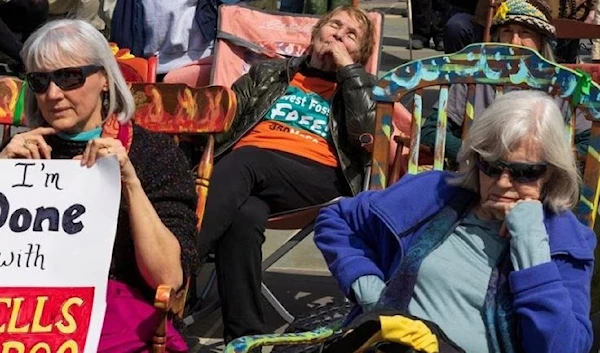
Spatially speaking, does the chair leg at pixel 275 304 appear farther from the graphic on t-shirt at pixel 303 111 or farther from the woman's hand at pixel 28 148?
the woman's hand at pixel 28 148

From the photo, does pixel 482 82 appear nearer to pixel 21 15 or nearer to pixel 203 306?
pixel 203 306

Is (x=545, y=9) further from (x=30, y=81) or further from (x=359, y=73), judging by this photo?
(x=30, y=81)

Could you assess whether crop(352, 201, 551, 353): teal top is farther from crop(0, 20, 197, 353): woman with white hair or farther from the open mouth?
crop(0, 20, 197, 353): woman with white hair

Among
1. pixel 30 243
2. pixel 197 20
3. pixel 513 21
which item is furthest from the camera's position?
pixel 197 20

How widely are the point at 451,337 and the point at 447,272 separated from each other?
166mm

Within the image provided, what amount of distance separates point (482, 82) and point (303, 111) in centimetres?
119

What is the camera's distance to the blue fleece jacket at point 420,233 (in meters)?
2.48

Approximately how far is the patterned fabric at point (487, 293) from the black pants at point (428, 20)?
9.06 m

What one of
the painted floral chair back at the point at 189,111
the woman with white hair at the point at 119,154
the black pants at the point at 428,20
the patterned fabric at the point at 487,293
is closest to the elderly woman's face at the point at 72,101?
the woman with white hair at the point at 119,154

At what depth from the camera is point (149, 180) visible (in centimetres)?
305

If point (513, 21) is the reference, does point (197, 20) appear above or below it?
below

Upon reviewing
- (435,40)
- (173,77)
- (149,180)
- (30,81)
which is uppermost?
(30,81)

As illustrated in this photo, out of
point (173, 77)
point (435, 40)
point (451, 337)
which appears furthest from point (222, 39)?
point (435, 40)

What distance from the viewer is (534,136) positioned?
261 cm
